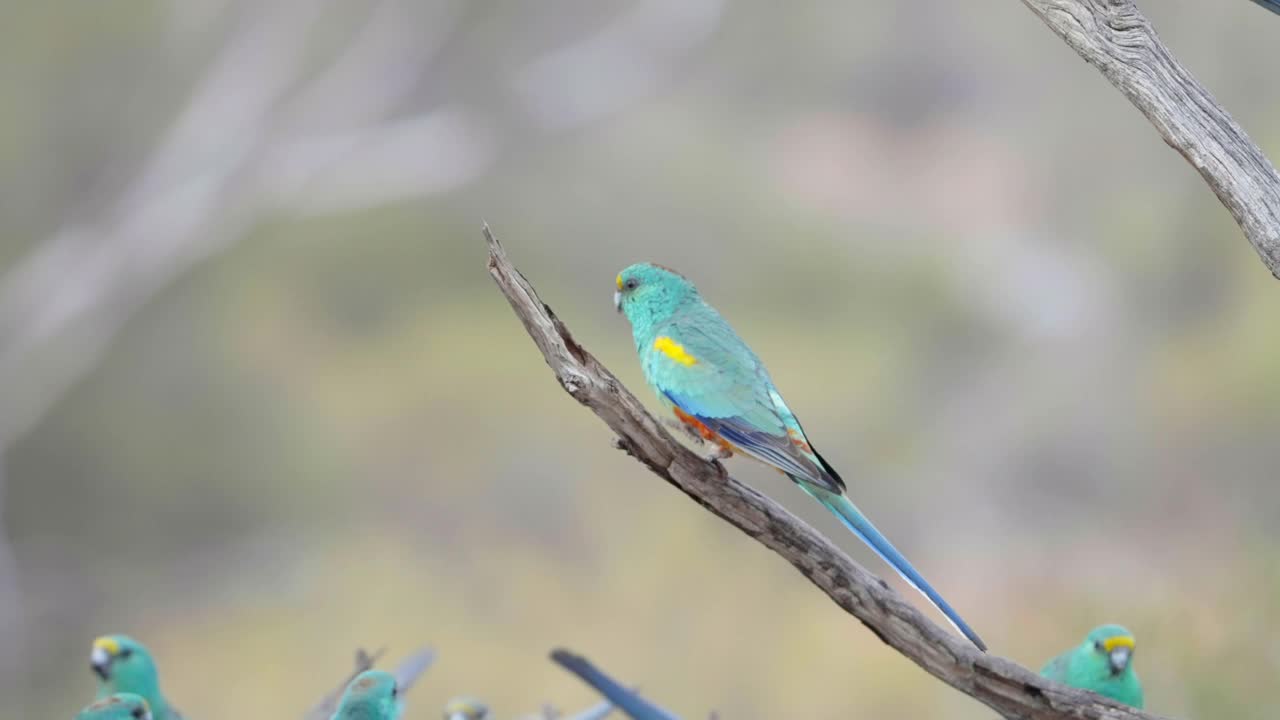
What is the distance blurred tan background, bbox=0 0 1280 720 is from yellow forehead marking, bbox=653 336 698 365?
4.85ft

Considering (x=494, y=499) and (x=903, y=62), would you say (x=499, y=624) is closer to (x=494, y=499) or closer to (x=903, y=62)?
(x=494, y=499)

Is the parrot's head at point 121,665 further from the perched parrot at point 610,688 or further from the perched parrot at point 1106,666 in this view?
the perched parrot at point 1106,666

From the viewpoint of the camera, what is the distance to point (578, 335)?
124 inches

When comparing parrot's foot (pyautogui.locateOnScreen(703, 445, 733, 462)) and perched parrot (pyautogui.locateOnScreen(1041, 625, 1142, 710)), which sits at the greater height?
parrot's foot (pyautogui.locateOnScreen(703, 445, 733, 462))

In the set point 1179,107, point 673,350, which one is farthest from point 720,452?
point 1179,107

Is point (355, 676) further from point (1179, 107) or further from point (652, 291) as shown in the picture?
point (1179, 107)

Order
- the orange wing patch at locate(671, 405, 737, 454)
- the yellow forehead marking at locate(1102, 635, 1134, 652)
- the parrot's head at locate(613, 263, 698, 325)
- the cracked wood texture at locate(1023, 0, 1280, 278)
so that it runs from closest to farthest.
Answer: the cracked wood texture at locate(1023, 0, 1280, 278)
the orange wing patch at locate(671, 405, 737, 454)
the parrot's head at locate(613, 263, 698, 325)
the yellow forehead marking at locate(1102, 635, 1134, 652)

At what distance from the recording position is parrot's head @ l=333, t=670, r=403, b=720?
191 centimetres

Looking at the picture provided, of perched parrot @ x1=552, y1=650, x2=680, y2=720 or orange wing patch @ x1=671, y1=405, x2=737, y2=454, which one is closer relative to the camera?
orange wing patch @ x1=671, y1=405, x2=737, y2=454

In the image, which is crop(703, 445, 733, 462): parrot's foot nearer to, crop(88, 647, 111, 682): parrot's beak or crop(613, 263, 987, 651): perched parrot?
crop(613, 263, 987, 651): perched parrot

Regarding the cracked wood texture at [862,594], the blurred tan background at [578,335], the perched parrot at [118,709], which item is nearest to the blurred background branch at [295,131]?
the blurred tan background at [578,335]

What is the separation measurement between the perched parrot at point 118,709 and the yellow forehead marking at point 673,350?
116 centimetres

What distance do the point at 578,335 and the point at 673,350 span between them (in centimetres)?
157

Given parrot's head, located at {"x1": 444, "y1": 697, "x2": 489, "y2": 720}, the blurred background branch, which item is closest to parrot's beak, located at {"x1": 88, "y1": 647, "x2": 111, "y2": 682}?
parrot's head, located at {"x1": 444, "y1": 697, "x2": 489, "y2": 720}
